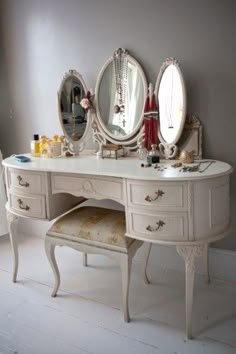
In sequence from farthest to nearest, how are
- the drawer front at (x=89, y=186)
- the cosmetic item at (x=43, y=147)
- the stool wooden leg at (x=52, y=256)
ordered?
the cosmetic item at (x=43, y=147)
the stool wooden leg at (x=52, y=256)
the drawer front at (x=89, y=186)

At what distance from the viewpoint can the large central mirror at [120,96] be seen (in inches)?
84.1

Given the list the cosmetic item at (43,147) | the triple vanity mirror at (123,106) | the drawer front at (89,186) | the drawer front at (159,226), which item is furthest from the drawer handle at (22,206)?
the drawer front at (159,226)

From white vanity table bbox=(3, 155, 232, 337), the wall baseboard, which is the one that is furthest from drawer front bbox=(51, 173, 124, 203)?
the wall baseboard

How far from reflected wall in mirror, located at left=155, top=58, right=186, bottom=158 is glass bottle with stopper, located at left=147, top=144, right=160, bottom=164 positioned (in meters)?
0.05

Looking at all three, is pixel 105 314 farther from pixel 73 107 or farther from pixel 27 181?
pixel 73 107

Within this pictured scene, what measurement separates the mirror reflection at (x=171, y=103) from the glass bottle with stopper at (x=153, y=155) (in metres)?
0.08

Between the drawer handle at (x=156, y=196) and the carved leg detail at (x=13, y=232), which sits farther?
the carved leg detail at (x=13, y=232)

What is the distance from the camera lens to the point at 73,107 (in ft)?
7.71

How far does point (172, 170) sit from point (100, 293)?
929 mm

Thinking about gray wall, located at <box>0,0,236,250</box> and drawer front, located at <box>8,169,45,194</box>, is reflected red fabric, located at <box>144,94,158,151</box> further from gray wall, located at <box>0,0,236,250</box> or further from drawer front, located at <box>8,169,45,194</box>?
drawer front, located at <box>8,169,45,194</box>

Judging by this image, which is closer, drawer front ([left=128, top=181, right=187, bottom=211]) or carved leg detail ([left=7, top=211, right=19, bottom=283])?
drawer front ([left=128, top=181, right=187, bottom=211])

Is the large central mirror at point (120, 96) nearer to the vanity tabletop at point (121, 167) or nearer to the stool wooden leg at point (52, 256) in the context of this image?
the vanity tabletop at point (121, 167)

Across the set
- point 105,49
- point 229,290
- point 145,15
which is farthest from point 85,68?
point 229,290

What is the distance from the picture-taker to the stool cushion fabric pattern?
1.83 meters
